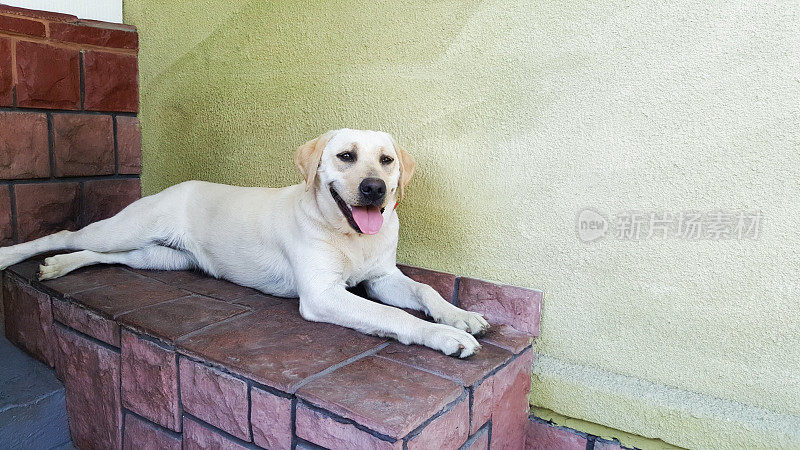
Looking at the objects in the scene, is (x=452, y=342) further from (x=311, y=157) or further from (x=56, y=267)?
(x=56, y=267)

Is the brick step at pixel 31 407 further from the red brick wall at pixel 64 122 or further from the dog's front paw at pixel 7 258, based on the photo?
the red brick wall at pixel 64 122

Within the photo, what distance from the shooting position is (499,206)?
1777 millimetres

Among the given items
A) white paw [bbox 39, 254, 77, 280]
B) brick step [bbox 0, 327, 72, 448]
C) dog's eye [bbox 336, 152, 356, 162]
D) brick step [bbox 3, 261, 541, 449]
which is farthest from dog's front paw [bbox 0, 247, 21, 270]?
dog's eye [bbox 336, 152, 356, 162]

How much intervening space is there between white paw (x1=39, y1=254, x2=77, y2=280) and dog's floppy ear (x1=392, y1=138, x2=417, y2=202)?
1531 millimetres

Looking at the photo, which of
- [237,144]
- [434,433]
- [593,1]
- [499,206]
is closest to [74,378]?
[237,144]

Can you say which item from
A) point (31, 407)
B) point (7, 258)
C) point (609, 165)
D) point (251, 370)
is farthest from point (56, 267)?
point (609, 165)

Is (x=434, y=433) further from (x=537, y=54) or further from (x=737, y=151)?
(x=537, y=54)

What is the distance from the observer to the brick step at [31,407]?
5.65 feet

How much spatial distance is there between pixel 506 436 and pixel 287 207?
1.18m

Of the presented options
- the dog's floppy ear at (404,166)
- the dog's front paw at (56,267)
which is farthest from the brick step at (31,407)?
the dog's floppy ear at (404,166)

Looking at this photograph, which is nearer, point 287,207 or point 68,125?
point 287,207

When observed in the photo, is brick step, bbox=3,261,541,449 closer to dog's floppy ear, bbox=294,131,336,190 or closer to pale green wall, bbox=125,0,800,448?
pale green wall, bbox=125,0,800,448

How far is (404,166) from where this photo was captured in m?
→ 1.79

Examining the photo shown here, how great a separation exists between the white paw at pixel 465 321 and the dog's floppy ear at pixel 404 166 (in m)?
0.47
